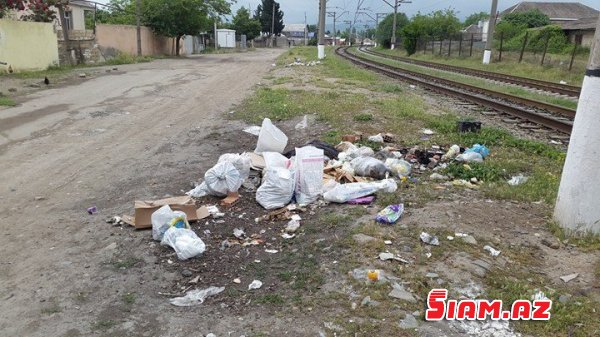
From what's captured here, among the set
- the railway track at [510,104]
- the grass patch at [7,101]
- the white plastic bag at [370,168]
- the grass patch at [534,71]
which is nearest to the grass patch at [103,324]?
the white plastic bag at [370,168]

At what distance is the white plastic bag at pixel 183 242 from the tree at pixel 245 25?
73.2 meters

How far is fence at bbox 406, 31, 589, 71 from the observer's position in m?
Answer: 23.8

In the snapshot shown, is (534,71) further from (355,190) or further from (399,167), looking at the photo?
(355,190)

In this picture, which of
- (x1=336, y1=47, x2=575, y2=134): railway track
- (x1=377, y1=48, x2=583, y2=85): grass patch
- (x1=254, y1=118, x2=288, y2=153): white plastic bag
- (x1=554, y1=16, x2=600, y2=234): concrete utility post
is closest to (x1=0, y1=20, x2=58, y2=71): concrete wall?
(x1=336, y1=47, x2=575, y2=134): railway track

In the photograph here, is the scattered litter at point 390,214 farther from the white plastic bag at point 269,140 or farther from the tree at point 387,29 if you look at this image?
the tree at point 387,29

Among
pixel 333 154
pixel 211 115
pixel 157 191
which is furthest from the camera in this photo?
pixel 211 115

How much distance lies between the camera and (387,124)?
863 cm

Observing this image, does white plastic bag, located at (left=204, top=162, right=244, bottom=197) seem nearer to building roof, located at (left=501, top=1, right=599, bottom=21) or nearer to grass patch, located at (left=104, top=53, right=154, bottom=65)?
grass patch, located at (left=104, top=53, right=154, bottom=65)

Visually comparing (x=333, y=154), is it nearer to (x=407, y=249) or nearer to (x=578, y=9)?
(x=407, y=249)

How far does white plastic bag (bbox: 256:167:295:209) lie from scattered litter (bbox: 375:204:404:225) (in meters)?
1.07

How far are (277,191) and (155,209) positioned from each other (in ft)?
4.07

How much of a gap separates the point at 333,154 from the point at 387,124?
2.56m

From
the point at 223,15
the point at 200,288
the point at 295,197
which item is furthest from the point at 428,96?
the point at 223,15

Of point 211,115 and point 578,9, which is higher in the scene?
point 578,9
